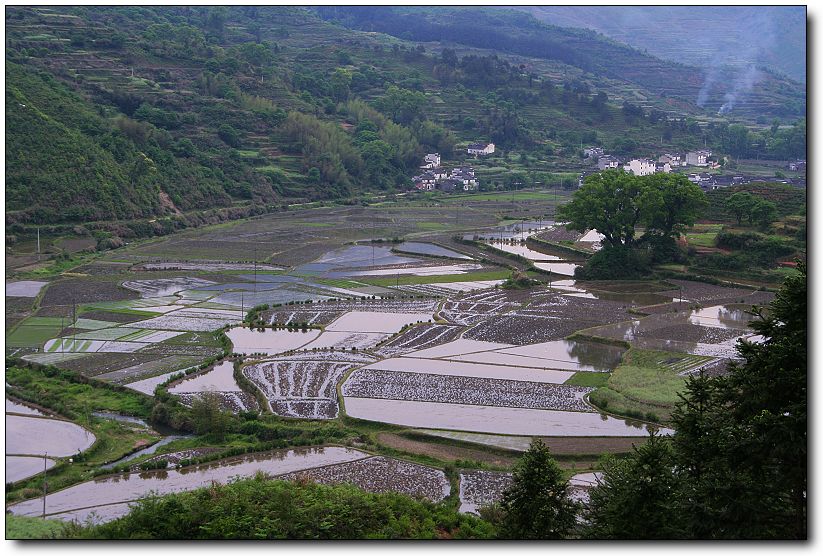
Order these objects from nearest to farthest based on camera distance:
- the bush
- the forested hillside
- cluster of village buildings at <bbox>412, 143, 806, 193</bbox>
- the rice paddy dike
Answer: the rice paddy dike, the bush, the forested hillside, cluster of village buildings at <bbox>412, 143, 806, 193</bbox>

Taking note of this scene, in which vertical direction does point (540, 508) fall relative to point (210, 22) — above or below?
below

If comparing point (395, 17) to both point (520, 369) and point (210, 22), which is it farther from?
point (520, 369)

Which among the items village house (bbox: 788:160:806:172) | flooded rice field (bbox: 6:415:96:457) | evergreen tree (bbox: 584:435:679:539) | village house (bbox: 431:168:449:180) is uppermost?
village house (bbox: 788:160:806:172)

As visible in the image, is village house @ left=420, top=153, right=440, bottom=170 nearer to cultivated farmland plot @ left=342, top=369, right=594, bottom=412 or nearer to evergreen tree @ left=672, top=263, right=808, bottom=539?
cultivated farmland plot @ left=342, top=369, right=594, bottom=412

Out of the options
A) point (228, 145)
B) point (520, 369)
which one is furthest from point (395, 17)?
point (520, 369)

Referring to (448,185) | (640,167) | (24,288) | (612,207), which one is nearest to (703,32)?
(640,167)

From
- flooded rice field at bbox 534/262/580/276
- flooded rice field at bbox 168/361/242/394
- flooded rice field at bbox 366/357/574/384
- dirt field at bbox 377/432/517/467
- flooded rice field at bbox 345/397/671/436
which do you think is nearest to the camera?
dirt field at bbox 377/432/517/467

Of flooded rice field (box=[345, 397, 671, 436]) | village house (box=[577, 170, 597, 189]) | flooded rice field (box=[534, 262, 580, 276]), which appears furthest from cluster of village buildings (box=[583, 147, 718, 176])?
flooded rice field (box=[345, 397, 671, 436])

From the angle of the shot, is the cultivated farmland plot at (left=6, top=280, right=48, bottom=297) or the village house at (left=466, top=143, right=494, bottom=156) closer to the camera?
the cultivated farmland plot at (left=6, top=280, right=48, bottom=297)
